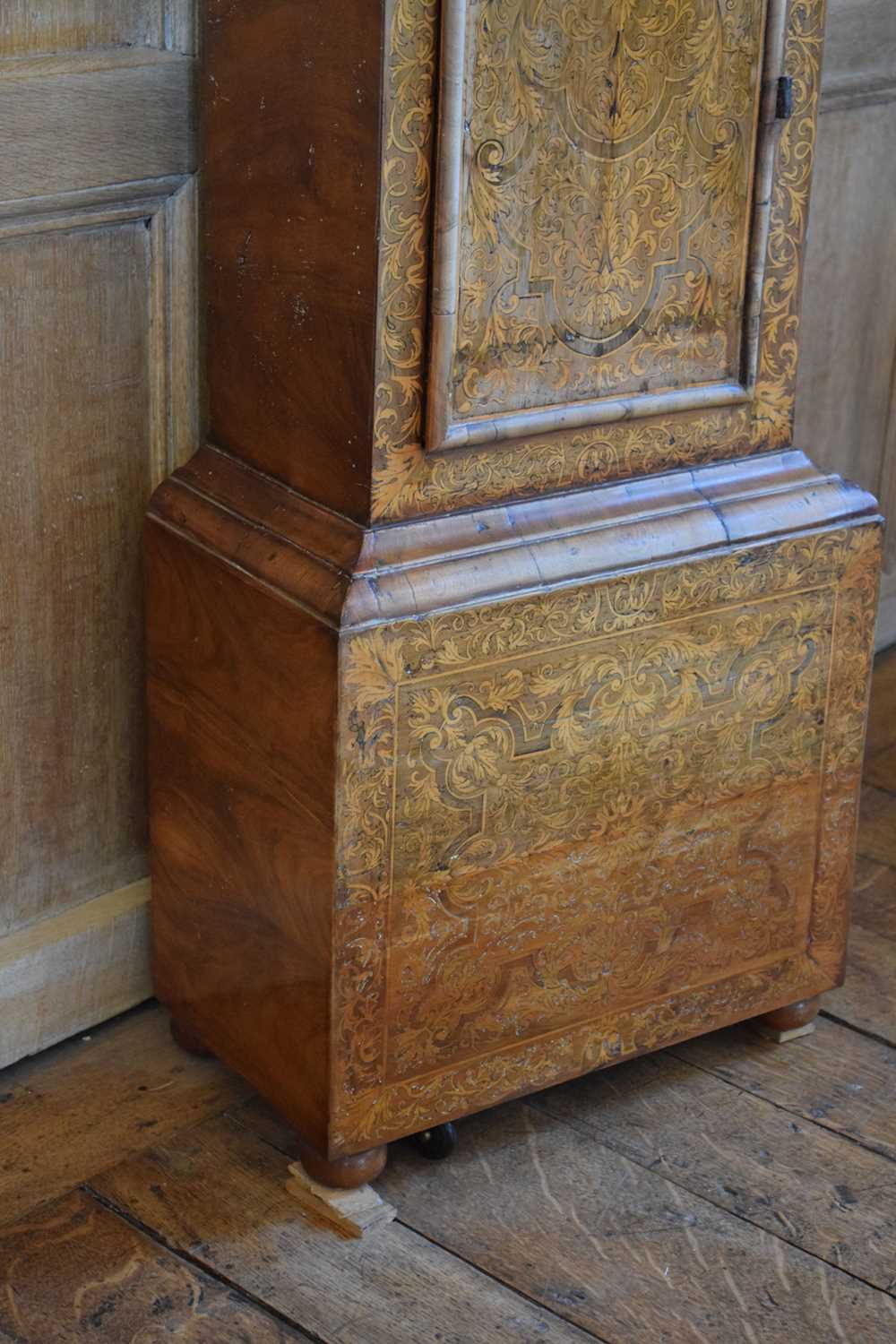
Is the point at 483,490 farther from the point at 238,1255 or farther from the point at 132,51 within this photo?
the point at 238,1255

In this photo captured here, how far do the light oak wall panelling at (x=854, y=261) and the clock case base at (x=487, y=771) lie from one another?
737 millimetres

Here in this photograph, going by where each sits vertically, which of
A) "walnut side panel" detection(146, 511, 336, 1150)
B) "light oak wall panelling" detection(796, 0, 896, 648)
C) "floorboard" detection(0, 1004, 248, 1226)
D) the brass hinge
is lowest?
"floorboard" detection(0, 1004, 248, 1226)

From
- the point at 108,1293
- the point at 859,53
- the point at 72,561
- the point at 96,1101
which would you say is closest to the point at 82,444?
the point at 72,561

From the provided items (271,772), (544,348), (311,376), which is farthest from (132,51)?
(271,772)

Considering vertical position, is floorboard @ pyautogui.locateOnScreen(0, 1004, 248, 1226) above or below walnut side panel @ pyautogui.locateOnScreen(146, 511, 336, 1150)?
below

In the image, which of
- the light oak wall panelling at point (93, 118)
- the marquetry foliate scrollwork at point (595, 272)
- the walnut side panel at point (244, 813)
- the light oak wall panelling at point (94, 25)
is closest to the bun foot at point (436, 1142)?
the walnut side panel at point (244, 813)

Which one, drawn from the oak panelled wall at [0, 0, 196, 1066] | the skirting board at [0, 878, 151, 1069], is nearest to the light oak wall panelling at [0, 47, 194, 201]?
the oak panelled wall at [0, 0, 196, 1066]

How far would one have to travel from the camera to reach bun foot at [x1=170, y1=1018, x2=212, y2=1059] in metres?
1.86

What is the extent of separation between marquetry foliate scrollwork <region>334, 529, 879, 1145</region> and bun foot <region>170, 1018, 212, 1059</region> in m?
0.28

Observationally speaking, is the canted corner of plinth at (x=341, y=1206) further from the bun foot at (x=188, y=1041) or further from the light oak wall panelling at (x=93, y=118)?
the light oak wall panelling at (x=93, y=118)

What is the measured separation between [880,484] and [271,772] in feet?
4.55

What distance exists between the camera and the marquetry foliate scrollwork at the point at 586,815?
1568 millimetres

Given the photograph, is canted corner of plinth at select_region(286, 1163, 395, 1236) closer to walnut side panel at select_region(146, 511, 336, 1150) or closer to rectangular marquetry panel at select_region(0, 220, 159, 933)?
walnut side panel at select_region(146, 511, 336, 1150)

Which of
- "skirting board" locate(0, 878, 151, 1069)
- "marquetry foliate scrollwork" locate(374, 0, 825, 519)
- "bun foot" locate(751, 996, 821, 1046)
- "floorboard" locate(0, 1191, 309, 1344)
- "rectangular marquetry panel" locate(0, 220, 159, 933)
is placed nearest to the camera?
"marquetry foliate scrollwork" locate(374, 0, 825, 519)
